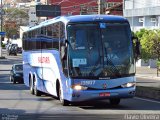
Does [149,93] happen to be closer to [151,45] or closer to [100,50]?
[100,50]

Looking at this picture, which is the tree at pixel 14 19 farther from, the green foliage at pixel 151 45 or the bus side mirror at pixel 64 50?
the bus side mirror at pixel 64 50

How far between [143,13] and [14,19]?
10015 cm

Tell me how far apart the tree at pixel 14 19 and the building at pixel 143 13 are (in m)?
87.4

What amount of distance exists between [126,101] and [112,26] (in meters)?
3.92

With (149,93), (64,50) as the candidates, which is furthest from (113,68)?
(149,93)

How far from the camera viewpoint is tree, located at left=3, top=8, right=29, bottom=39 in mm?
143125

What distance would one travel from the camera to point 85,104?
753 inches

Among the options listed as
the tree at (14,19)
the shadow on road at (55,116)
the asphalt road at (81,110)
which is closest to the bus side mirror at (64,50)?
the asphalt road at (81,110)

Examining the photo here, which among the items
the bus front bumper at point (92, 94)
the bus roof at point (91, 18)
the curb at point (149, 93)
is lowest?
the curb at point (149, 93)

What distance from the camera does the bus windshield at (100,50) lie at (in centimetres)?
1686

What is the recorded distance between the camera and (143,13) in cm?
5259

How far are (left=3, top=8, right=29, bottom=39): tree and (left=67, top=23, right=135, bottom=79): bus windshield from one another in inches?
4909

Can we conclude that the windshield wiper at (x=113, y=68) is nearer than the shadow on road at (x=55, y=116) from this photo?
No

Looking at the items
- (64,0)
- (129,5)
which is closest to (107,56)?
(129,5)
